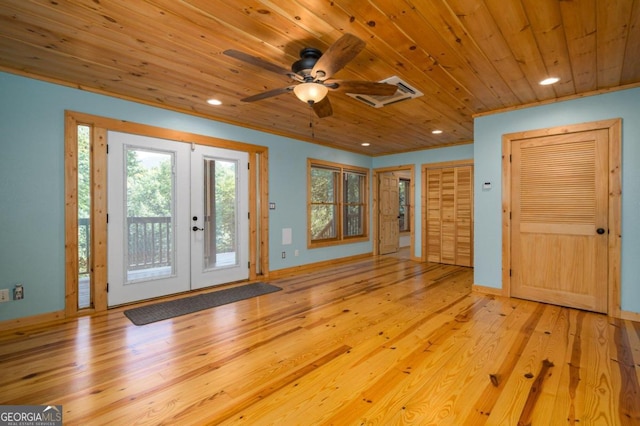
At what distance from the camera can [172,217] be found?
3934mm

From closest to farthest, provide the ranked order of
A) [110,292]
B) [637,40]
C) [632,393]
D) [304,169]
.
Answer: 1. [632,393]
2. [637,40]
3. [110,292]
4. [304,169]

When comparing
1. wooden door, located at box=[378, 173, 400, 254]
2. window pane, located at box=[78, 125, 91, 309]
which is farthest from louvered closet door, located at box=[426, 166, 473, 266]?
window pane, located at box=[78, 125, 91, 309]

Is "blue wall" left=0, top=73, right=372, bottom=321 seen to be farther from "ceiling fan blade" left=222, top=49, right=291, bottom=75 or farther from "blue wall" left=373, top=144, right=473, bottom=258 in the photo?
"blue wall" left=373, top=144, right=473, bottom=258

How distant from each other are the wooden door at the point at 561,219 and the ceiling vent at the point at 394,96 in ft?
5.40

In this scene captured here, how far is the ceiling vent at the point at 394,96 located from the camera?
3.03 m

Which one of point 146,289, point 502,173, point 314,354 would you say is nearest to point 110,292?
point 146,289

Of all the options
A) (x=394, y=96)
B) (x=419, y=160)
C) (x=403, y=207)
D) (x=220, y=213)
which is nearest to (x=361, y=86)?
(x=394, y=96)

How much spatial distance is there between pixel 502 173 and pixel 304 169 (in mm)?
3197

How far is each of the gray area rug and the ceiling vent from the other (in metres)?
A: 2.82

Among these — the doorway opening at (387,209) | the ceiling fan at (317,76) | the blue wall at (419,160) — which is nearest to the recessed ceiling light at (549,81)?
the ceiling fan at (317,76)

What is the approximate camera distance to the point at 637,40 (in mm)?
2326

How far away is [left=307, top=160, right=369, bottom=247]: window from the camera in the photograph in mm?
5961

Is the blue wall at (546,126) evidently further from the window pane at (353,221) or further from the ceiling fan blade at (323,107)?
the window pane at (353,221)

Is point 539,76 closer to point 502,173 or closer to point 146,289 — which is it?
point 502,173
